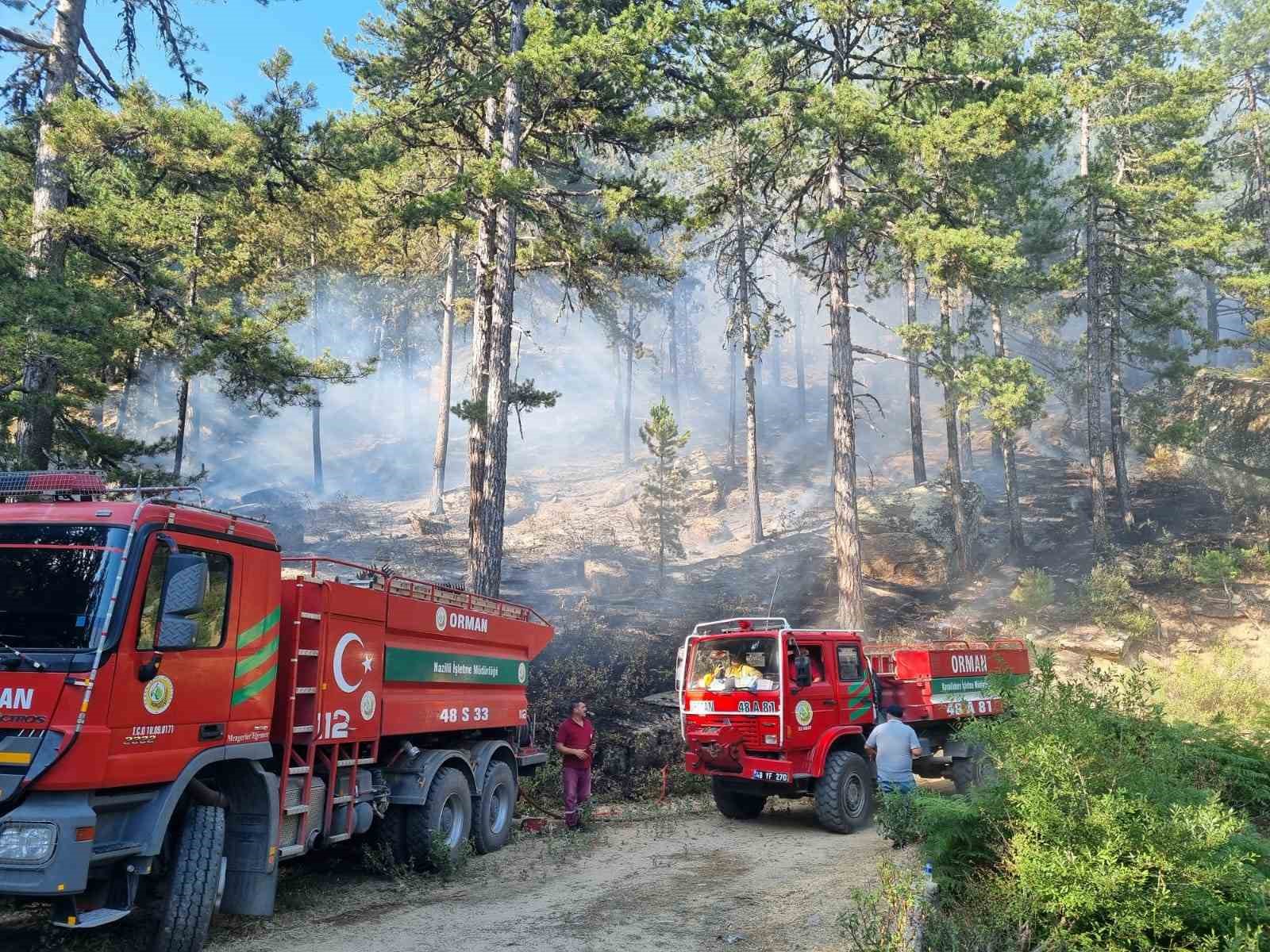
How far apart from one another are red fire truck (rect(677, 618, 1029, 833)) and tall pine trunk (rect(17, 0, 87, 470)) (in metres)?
9.97

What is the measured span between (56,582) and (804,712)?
8.65 metres

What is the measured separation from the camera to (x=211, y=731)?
6.64 meters

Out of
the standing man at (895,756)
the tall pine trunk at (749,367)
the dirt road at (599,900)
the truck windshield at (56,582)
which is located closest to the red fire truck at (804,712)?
the standing man at (895,756)

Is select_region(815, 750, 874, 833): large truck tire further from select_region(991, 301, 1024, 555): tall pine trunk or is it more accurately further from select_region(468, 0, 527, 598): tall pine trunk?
select_region(991, 301, 1024, 555): tall pine trunk

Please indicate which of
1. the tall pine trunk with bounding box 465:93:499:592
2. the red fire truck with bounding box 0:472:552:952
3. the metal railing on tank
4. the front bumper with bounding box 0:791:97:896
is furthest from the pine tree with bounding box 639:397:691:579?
the front bumper with bounding box 0:791:97:896

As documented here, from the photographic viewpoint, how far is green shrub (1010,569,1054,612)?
22.0 m

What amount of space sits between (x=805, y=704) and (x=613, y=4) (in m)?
13.3

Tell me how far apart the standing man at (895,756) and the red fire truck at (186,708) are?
532cm

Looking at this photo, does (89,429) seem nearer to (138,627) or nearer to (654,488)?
(138,627)

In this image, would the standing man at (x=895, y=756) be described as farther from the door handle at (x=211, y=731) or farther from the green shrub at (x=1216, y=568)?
the green shrub at (x=1216, y=568)

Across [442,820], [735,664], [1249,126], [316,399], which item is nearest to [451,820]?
[442,820]

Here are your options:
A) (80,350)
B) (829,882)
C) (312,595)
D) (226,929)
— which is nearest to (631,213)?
(80,350)

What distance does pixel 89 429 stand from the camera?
44.6 ft

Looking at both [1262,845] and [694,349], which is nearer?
[1262,845]
